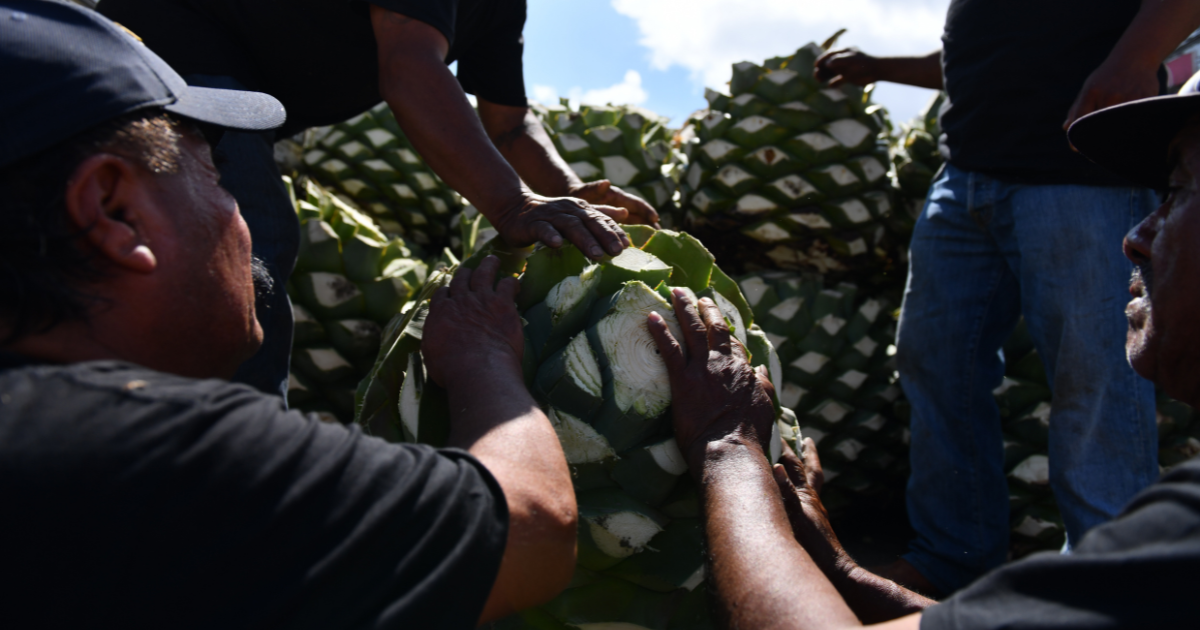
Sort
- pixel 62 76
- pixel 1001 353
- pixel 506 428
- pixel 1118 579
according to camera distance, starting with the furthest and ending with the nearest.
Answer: pixel 1001 353 < pixel 506 428 < pixel 62 76 < pixel 1118 579

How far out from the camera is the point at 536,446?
3.48 feet

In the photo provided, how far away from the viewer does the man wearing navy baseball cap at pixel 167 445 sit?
71 centimetres

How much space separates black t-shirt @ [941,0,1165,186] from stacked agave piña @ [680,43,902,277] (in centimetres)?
75

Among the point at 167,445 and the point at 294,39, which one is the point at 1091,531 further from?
the point at 294,39

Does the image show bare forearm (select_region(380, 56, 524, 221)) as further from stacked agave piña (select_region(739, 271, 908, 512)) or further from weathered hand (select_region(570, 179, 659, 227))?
stacked agave piña (select_region(739, 271, 908, 512))

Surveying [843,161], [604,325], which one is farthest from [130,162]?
[843,161]

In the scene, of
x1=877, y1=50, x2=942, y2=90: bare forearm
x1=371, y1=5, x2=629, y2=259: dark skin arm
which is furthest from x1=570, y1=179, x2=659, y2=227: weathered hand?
x1=877, y1=50, x2=942, y2=90: bare forearm

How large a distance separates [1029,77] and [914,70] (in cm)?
79

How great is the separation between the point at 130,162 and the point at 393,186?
10.0 ft

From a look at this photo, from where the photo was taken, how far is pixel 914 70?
2.96 m

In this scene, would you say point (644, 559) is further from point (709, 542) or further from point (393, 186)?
point (393, 186)

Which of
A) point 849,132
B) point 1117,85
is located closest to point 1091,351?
point 1117,85

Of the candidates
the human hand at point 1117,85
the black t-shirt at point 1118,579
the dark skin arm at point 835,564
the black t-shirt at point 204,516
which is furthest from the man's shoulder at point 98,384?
the human hand at point 1117,85

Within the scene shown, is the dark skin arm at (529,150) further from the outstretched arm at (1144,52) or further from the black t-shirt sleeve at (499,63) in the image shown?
the outstretched arm at (1144,52)
